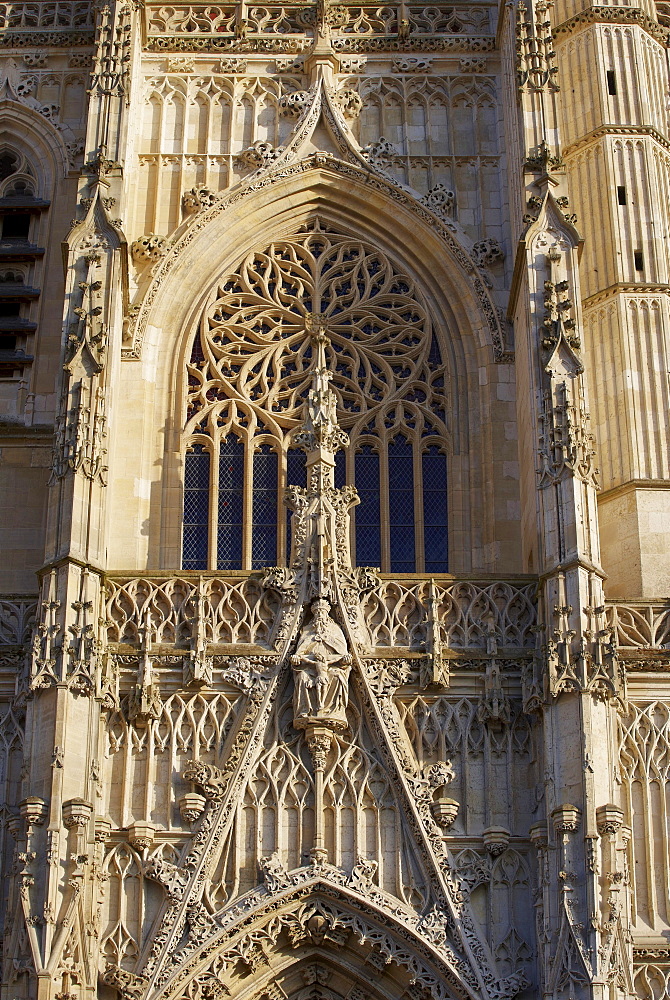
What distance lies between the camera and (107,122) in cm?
2216

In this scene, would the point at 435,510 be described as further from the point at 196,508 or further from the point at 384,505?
the point at 196,508

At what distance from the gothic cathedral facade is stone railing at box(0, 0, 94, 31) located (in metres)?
0.05

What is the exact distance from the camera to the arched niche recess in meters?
21.4

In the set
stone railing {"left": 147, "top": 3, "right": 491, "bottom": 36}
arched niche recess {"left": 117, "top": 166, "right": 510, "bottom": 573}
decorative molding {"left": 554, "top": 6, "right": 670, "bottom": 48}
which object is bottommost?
arched niche recess {"left": 117, "top": 166, "right": 510, "bottom": 573}

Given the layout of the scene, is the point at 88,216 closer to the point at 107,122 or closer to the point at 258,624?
the point at 107,122

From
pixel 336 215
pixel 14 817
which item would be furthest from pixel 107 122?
pixel 14 817

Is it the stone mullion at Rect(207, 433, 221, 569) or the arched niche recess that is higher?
the arched niche recess

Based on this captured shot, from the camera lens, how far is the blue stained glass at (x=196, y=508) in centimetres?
2136

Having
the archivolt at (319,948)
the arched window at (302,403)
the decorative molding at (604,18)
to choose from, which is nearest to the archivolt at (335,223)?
the arched window at (302,403)

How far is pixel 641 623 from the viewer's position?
19.6 meters

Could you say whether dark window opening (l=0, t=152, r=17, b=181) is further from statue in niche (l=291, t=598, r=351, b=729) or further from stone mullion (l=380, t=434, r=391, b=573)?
statue in niche (l=291, t=598, r=351, b=729)

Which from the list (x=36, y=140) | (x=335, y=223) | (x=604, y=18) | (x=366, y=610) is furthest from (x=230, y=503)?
(x=604, y=18)

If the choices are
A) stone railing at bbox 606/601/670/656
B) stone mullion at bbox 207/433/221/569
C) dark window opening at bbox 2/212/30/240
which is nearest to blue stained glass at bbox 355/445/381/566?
Answer: stone mullion at bbox 207/433/221/569

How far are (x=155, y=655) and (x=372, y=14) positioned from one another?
396 inches
